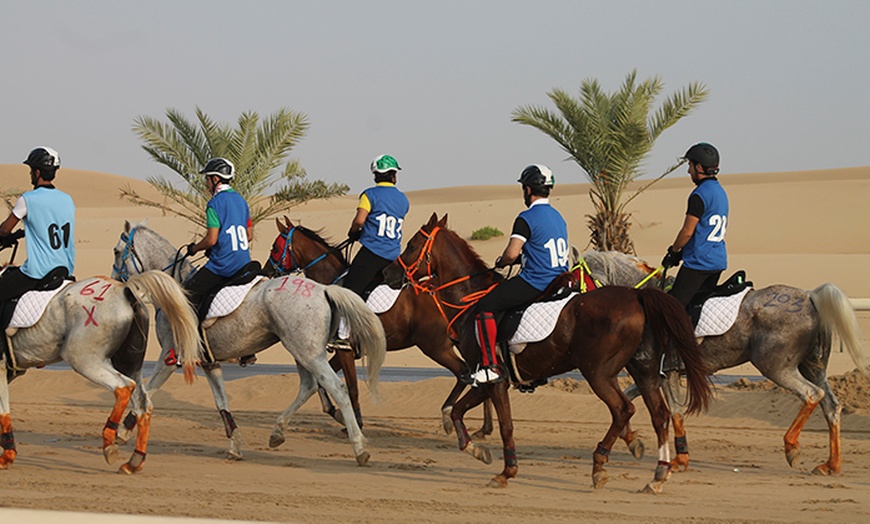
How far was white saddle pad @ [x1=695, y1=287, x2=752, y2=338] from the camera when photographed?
1069 cm

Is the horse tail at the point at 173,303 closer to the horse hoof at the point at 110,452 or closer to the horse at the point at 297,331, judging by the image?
the horse at the point at 297,331

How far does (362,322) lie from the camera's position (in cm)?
1080

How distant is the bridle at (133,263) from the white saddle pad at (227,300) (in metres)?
0.92

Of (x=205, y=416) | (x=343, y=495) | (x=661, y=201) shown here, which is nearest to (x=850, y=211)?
(x=661, y=201)

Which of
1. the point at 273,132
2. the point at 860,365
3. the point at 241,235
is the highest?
the point at 273,132

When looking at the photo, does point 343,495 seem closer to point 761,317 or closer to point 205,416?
point 761,317

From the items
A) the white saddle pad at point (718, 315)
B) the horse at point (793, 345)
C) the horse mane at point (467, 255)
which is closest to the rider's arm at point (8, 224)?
the horse mane at point (467, 255)

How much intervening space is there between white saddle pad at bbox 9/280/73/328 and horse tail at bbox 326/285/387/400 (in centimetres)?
270

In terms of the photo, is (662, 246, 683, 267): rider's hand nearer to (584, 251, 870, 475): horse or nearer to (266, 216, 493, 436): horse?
(584, 251, 870, 475): horse

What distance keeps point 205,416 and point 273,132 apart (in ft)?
37.0

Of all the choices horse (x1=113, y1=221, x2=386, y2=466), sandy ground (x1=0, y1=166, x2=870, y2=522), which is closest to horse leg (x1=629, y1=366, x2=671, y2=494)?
sandy ground (x1=0, y1=166, x2=870, y2=522)

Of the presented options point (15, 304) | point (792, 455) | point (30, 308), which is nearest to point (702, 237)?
point (792, 455)

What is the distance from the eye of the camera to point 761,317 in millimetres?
10641

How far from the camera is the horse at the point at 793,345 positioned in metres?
10.3
